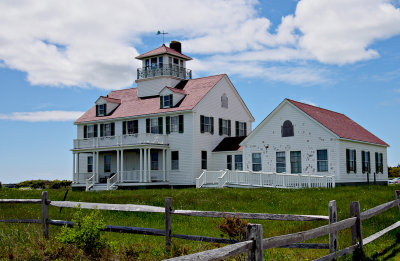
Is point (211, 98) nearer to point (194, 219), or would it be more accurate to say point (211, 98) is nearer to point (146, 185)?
point (146, 185)

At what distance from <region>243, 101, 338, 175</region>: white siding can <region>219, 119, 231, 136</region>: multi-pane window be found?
772 centimetres

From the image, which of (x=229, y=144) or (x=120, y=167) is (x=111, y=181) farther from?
(x=229, y=144)

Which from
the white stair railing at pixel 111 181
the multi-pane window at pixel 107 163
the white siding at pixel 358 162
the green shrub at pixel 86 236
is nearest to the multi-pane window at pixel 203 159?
the white stair railing at pixel 111 181

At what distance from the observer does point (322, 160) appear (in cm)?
2950

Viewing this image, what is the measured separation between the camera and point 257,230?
529 centimetres

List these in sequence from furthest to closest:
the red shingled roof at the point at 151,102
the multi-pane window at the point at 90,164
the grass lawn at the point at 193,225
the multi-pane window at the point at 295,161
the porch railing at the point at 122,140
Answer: the multi-pane window at the point at 90,164, the red shingled roof at the point at 151,102, the porch railing at the point at 122,140, the multi-pane window at the point at 295,161, the grass lawn at the point at 193,225

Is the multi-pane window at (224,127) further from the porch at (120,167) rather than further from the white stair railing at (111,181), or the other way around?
the white stair railing at (111,181)

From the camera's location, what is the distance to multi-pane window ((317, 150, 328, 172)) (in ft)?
96.5

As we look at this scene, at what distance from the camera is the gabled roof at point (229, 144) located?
37.9 metres

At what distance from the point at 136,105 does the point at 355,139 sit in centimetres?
1990

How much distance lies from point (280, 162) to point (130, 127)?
15.0 meters

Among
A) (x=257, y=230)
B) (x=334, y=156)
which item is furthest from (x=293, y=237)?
(x=334, y=156)

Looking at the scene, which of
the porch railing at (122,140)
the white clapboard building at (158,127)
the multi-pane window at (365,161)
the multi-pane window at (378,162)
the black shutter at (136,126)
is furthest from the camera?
the black shutter at (136,126)

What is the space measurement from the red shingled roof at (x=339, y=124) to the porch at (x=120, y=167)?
41.2 feet
